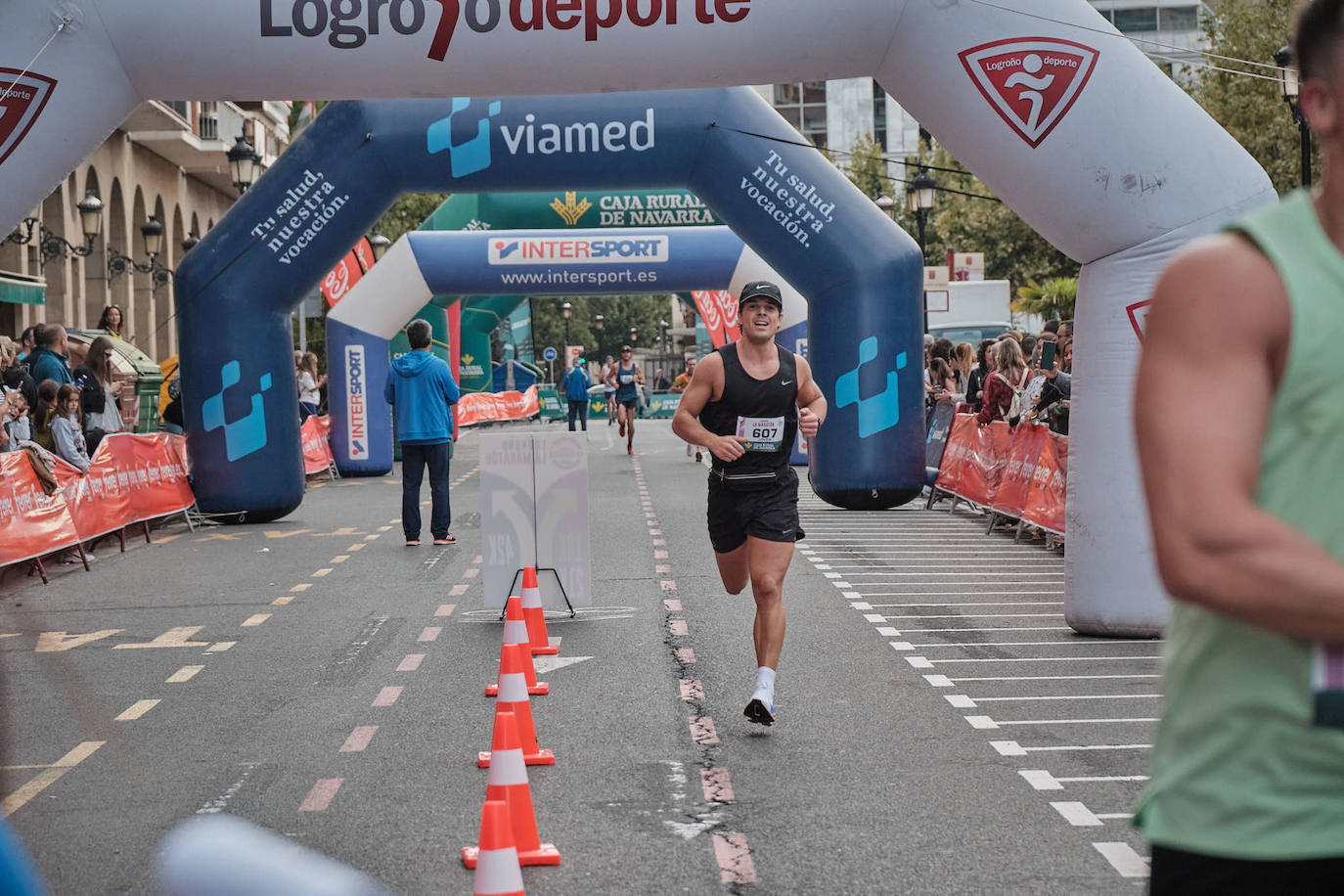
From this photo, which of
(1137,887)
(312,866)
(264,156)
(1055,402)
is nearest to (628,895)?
→ (1137,887)

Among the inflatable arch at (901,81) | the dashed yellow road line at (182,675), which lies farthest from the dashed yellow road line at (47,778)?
the inflatable arch at (901,81)

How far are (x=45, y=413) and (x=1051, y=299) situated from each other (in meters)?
31.0

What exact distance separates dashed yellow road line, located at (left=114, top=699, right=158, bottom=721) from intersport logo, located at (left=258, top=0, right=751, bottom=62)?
4.08 m

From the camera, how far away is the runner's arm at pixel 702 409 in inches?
272

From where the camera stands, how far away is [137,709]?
7.50 metres

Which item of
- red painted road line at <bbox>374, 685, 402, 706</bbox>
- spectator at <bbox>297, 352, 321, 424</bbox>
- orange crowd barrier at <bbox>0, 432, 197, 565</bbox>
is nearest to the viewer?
red painted road line at <bbox>374, 685, 402, 706</bbox>

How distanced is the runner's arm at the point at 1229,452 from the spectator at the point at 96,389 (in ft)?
49.4

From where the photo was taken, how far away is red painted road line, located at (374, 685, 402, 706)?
7.51m

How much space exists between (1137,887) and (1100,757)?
1710 mm

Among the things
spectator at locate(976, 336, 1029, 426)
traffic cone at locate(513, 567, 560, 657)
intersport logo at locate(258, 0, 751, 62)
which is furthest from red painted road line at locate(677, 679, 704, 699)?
spectator at locate(976, 336, 1029, 426)

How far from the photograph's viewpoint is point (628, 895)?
4.59 m

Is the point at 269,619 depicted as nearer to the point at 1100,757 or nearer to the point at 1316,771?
the point at 1100,757

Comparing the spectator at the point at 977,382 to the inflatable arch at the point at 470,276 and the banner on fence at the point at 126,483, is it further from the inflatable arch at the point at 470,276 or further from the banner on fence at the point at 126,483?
the banner on fence at the point at 126,483

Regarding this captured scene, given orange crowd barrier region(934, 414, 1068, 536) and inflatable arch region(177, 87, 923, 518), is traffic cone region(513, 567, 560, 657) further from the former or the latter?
inflatable arch region(177, 87, 923, 518)
